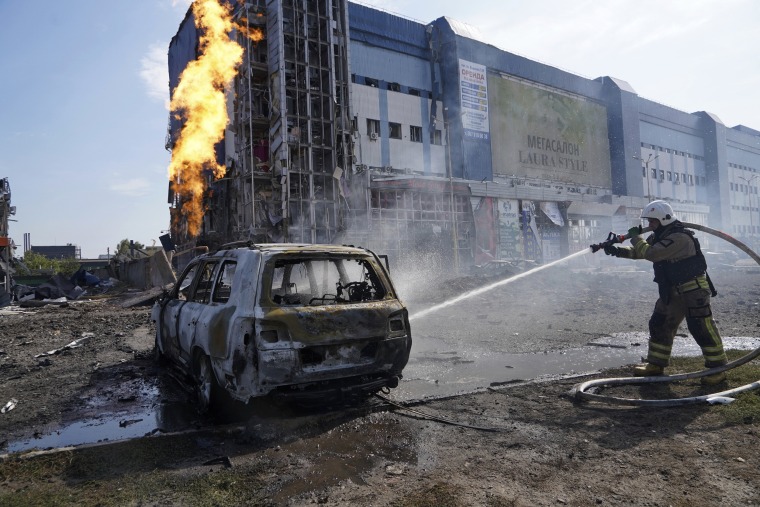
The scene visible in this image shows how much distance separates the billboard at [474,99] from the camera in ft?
104

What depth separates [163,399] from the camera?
5.47m

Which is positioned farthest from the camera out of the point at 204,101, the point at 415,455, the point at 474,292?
the point at 204,101

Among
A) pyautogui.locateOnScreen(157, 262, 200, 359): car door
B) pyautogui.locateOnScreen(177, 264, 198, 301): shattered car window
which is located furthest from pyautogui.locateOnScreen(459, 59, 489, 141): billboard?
pyautogui.locateOnScreen(157, 262, 200, 359): car door

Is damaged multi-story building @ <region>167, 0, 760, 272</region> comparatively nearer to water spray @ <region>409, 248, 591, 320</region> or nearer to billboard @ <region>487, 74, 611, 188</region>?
billboard @ <region>487, 74, 611, 188</region>

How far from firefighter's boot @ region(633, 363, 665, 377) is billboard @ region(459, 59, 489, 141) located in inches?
1081

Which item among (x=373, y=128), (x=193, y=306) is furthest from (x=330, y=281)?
(x=373, y=128)

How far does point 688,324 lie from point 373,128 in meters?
24.5

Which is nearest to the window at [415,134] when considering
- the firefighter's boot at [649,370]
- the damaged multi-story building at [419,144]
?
the damaged multi-story building at [419,144]

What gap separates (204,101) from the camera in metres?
22.6

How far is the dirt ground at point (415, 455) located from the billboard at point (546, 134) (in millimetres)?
30686

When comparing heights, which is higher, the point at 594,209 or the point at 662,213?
the point at 594,209

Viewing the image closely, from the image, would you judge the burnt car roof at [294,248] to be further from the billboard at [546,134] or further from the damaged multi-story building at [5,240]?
the billboard at [546,134]

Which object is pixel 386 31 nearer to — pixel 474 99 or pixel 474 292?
pixel 474 99

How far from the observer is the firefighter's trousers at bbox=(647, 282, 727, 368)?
17.4 feet
